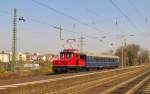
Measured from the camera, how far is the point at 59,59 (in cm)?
5328

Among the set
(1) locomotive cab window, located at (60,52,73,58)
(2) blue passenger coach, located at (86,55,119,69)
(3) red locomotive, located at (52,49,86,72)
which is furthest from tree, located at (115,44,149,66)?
(1) locomotive cab window, located at (60,52,73,58)

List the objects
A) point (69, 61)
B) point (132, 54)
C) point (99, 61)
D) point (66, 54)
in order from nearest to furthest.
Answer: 1. point (69, 61)
2. point (66, 54)
3. point (99, 61)
4. point (132, 54)

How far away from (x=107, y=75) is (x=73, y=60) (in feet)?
19.3

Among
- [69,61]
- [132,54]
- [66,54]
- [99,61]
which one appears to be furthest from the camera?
[132,54]

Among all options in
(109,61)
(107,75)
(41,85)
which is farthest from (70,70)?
(41,85)

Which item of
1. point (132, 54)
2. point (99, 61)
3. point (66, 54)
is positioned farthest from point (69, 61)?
point (132, 54)

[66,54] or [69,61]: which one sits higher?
[66,54]

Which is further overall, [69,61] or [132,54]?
[132,54]

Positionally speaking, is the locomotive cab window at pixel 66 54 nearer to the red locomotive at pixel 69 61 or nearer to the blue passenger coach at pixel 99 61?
the red locomotive at pixel 69 61

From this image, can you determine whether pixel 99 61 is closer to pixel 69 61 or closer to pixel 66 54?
pixel 66 54

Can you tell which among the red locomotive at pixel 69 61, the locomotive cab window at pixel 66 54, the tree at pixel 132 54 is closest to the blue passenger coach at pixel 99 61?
the red locomotive at pixel 69 61

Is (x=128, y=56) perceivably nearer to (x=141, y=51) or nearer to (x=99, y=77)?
(x=141, y=51)

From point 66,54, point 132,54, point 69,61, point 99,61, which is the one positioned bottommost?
point 69,61

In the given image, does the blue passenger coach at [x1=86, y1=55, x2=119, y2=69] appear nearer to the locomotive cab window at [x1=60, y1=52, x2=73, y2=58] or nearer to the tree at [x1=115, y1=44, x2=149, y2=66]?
the locomotive cab window at [x1=60, y1=52, x2=73, y2=58]
